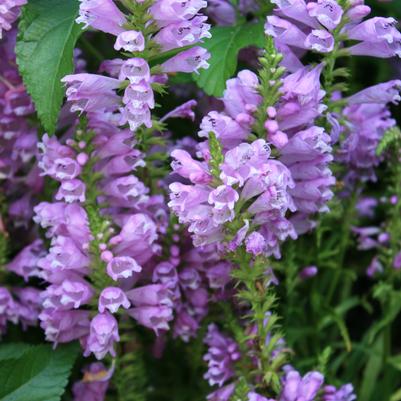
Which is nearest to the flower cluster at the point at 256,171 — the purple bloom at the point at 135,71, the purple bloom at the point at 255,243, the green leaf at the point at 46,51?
the purple bloom at the point at 255,243

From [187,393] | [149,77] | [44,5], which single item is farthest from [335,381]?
[44,5]

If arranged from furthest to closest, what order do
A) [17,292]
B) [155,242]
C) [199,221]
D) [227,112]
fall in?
[17,292] → [155,242] → [227,112] → [199,221]

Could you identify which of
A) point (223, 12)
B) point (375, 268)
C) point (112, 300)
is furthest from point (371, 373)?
point (223, 12)

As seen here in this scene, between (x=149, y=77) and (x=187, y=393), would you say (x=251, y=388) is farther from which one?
(x=149, y=77)

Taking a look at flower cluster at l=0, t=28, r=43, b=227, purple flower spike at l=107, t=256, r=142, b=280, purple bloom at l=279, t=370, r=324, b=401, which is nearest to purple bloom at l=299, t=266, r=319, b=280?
purple bloom at l=279, t=370, r=324, b=401

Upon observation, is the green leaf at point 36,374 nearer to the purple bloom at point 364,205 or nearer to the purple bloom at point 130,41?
the purple bloom at point 130,41

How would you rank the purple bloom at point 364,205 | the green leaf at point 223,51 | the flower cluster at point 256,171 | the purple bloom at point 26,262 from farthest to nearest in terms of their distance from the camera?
the purple bloom at point 364,205
the purple bloom at point 26,262
the green leaf at point 223,51
the flower cluster at point 256,171

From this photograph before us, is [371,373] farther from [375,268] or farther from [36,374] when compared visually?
[36,374]

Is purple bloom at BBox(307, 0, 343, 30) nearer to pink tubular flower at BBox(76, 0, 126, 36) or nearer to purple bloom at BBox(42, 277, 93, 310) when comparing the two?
pink tubular flower at BBox(76, 0, 126, 36)
